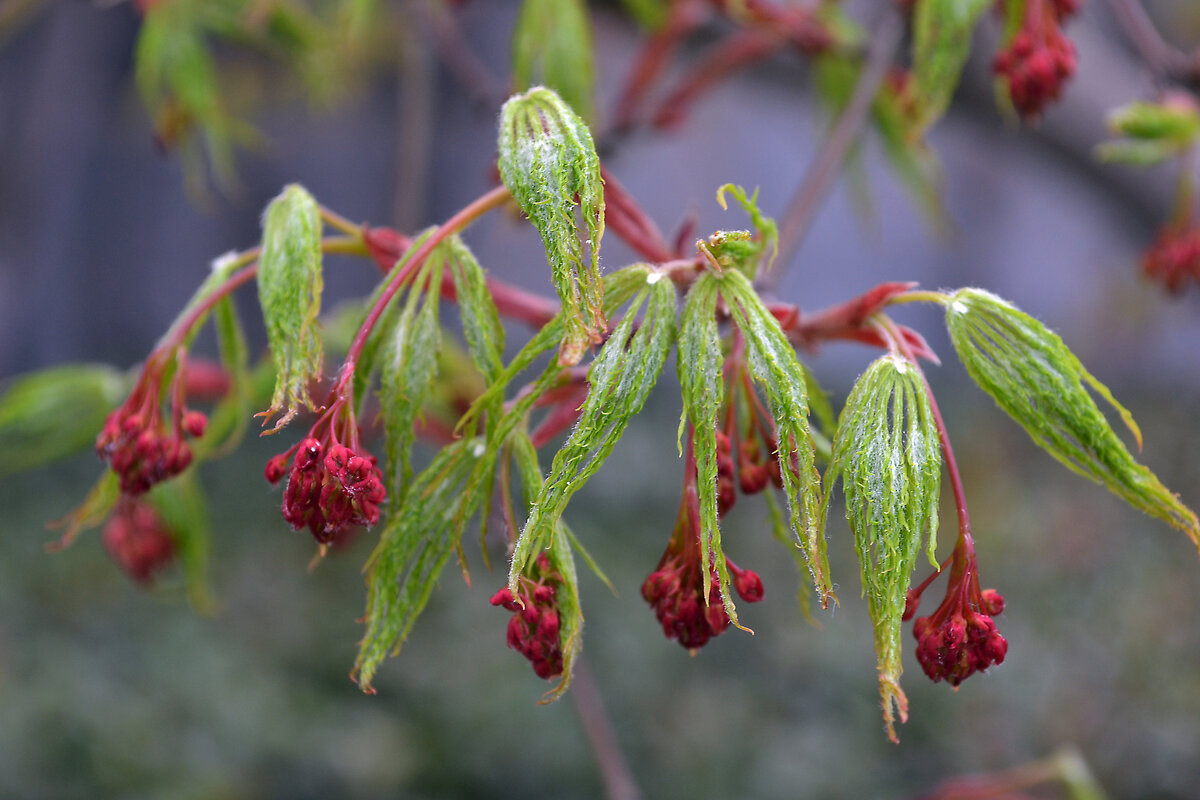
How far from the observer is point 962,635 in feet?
1.82

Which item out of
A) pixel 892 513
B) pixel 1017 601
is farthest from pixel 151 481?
pixel 1017 601

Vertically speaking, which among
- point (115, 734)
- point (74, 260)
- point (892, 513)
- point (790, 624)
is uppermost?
point (892, 513)

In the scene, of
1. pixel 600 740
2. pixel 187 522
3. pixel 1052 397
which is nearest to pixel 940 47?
pixel 1052 397

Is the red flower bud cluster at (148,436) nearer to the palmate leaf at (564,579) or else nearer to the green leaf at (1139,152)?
the palmate leaf at (564,579)

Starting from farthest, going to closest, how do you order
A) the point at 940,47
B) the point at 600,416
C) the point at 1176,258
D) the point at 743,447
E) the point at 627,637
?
1. the point at 627,637
2. the point at 1176,258
3. the point at 940,47
4. the point at 743,447
5. the point at 600,416

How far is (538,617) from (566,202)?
25 cm

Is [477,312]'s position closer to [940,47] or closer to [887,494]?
[887,494]

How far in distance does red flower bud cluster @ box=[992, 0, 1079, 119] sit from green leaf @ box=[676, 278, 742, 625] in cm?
49

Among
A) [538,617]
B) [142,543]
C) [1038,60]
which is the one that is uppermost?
[1038,60]

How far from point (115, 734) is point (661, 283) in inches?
96.2

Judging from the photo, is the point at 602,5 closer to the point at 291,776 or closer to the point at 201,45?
the point at 201,45

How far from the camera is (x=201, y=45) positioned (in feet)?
4.29

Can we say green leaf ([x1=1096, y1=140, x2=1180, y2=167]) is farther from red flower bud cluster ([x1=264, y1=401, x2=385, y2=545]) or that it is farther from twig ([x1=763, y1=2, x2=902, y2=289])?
red flower bud cluster ([x1=264, y1=401, x2=385, y2=545])

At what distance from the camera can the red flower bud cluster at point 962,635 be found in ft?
1.83
